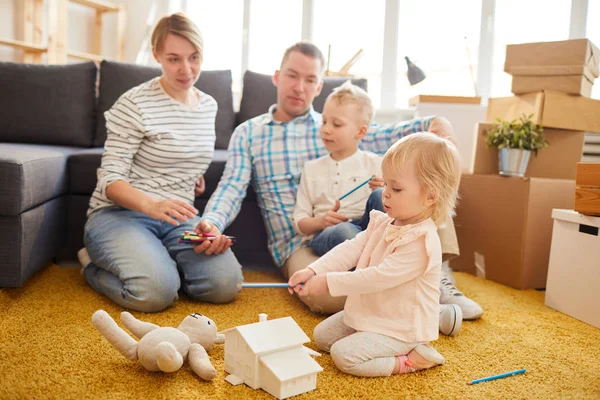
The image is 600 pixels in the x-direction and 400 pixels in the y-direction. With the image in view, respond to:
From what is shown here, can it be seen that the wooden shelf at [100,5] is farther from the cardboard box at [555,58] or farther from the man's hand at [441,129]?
the man's hand at [441,129]

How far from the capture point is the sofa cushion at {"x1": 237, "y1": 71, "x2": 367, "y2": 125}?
2.52 meters

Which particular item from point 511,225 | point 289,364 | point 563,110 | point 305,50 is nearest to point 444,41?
point 563,110

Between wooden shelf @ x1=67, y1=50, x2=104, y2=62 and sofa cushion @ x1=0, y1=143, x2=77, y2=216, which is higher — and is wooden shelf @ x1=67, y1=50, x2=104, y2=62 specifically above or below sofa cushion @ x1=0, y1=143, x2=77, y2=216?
above

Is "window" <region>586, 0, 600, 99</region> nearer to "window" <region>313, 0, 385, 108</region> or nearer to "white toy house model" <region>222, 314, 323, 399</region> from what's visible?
"window" <region>313, 0, 385, 108</region>

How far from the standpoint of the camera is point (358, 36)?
3.66 metres

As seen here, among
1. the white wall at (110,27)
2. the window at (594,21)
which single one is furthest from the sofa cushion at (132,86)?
the window at (594,21)

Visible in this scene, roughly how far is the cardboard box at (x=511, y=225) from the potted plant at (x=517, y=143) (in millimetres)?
73

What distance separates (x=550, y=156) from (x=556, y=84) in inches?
11.6

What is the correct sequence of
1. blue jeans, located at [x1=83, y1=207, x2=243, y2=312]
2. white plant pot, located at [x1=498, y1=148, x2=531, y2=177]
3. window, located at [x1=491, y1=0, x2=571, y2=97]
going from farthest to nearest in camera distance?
1. window, located at [x1=491, y1=0, x2=571, y2=97]
2. white plant pot, located at [x1=498, y1=148, x2=531, y2=177]
3. blue jeans, located at [x1=83, y1=207, x2=243, y2=312]

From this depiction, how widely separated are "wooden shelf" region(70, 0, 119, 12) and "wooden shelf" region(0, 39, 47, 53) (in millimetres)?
484

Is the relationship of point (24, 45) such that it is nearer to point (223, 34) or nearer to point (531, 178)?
point (223, 34)

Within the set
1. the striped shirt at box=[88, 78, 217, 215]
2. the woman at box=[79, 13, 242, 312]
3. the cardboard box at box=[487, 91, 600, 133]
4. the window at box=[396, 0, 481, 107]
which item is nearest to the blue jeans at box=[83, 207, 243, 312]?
the woman at box=[79, 13, 242, 312]

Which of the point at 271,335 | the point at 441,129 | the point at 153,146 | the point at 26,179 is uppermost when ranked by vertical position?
the point at 441,129

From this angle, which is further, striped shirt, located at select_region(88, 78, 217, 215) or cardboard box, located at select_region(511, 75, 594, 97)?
cardboard box, located at select_region(511, 75, 594, 97)
